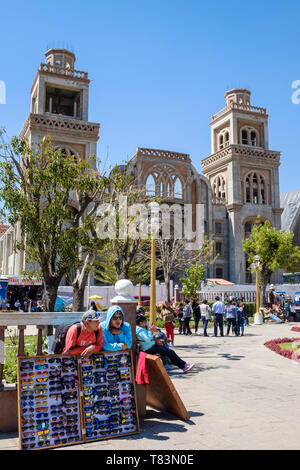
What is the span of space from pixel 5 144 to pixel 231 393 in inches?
305

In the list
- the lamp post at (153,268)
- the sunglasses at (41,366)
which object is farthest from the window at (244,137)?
the sunglasses at (41,366)

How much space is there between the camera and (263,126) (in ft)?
147

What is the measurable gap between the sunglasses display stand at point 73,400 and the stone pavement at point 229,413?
151mm

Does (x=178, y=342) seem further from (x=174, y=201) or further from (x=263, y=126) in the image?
(x=263, y=126)

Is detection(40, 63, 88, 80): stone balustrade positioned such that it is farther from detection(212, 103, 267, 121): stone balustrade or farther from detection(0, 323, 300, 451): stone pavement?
detection(0, 323, 300, 451): stone pavement

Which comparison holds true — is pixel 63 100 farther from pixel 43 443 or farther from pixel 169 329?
pixel 43 443

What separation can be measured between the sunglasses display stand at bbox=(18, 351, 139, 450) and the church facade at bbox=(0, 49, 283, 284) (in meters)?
26.0

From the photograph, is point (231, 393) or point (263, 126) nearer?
point (231, 393)

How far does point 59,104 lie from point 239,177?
19.7 metres

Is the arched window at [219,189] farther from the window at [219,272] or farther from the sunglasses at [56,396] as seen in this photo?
the sunglasses at [56,396]

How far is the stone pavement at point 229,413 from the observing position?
435cm

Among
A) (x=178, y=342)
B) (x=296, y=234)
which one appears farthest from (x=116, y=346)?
(x=296, y=234)

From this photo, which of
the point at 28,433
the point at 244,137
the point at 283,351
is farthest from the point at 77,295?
the point at 244,137

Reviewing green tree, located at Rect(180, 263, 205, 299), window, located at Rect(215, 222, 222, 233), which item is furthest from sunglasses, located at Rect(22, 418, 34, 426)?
window, located at Rect(215, 222, 222, 233)
